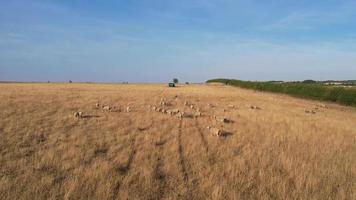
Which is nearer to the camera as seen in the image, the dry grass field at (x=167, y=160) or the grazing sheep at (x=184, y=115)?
Result: the dry grass field at (x=167, y=160)

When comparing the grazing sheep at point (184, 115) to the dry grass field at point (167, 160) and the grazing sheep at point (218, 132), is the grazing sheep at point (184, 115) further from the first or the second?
the grazing sheep at point (218, 132)

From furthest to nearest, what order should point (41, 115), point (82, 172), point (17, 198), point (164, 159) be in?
point (41, 115), point (164, 159), point (82, 172), point (17, 198)

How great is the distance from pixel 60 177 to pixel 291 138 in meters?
11.0

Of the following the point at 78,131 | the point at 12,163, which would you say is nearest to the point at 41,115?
the point at 78,131

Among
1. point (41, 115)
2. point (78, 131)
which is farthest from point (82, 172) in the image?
point (41, 115)

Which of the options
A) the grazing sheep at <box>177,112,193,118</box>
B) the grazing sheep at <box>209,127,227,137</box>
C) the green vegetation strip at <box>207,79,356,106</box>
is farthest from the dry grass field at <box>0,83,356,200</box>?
the green vegetation strip at <box>207,79,356,106</box>

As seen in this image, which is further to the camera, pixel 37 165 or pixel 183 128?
pixel 183 128

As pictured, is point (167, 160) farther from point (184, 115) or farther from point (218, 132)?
point (184, 115)

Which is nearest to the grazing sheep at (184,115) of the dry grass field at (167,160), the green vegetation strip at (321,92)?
the dry grass field at (167,160)

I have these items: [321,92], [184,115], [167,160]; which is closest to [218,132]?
[167,160]

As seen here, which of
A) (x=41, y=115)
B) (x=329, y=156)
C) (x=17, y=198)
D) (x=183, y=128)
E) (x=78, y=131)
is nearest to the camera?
(x=17, y=198)

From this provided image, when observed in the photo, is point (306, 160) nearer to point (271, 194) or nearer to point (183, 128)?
point (271, 194)

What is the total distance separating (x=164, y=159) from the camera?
42.1ft

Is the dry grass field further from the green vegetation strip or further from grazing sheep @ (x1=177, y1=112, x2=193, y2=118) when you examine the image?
the green vegetation strip
